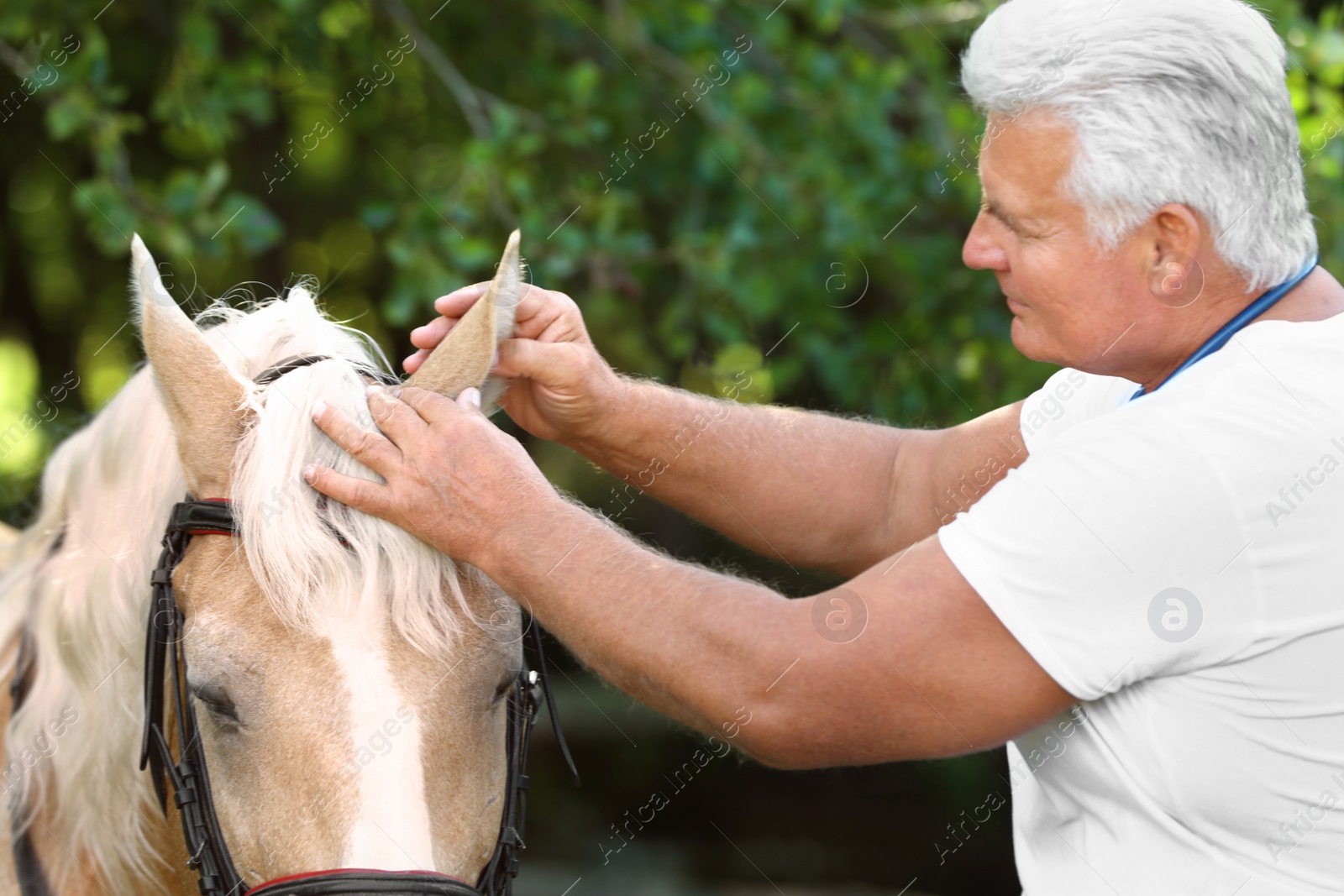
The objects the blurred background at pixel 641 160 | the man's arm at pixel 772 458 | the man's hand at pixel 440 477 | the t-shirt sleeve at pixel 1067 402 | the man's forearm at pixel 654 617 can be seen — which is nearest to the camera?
the man's forearm at pixel 654 617

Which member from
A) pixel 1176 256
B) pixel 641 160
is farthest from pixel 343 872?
pixel 641 160

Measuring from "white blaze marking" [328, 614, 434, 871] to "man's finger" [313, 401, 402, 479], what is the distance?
233mm

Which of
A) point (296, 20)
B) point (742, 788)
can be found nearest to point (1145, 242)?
point (296, 20)

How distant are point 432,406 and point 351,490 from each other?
18 centimetres

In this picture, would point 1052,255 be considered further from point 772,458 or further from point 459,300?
point 459,300

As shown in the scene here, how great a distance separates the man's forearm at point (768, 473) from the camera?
241 centimetres

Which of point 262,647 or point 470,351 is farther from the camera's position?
point 470,351

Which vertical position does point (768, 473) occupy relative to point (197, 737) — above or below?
below

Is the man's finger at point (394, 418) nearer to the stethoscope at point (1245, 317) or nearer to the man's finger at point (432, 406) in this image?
the man's finger at point (432, 406)

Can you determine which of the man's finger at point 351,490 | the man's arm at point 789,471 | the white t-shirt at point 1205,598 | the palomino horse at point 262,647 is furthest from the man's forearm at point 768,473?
the white t-shirt at point 1205,598

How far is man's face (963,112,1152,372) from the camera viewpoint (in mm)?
1585

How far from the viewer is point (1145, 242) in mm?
1564

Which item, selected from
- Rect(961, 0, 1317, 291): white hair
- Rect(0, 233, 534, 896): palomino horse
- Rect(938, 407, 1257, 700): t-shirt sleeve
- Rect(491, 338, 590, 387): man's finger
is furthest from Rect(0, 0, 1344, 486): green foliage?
Rect(938, 407, 1257, 700): t-shirt sleeve

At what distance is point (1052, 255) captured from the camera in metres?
1.62
